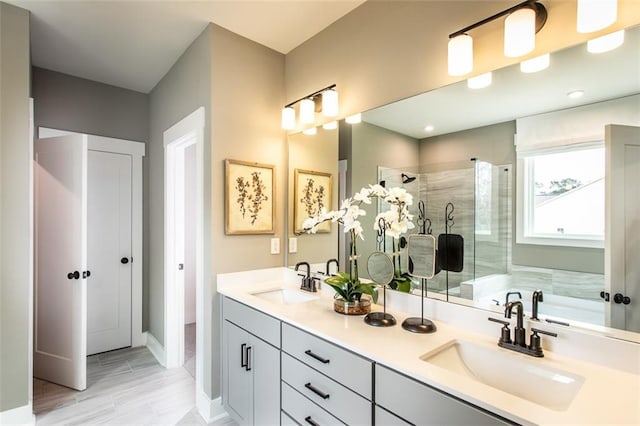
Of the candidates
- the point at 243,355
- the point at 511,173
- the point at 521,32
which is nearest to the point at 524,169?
the point at 511,173

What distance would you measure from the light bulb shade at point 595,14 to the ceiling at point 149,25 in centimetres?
129

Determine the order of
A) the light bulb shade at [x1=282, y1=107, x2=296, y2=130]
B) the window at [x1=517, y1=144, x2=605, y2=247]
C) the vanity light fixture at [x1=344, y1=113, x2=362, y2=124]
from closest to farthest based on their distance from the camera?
the window at [x1=517, y1=144, x2=605, y2=247] → the vanity light fixture at [x1=344, y1=113, x2=362, y2=124] → the light bulb shade at [x1=282, y1=107, x2=296, y2=130]

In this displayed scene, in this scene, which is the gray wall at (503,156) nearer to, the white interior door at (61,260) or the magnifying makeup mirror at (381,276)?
the magnifying makeup mirror at (381,276)

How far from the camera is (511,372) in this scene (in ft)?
3.90

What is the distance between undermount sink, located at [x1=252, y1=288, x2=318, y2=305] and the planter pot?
0.44 metres

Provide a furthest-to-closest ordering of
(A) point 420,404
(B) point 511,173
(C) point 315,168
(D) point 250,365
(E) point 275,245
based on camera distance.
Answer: (E) point 275,245 → (C) point 315,168 → (D) point 250,365 → (B) point 511,173 → (A) point 420,404

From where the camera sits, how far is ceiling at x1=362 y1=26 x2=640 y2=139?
1.13m

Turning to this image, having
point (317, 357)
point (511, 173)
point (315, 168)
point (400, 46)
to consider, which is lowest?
point (317, 357)

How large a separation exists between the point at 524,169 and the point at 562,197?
0.60 ft

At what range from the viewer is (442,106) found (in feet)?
5.41

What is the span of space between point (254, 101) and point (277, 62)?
443 mm

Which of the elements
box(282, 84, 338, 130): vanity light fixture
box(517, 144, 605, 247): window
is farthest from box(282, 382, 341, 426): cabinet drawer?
box(282, 84, 338, 130): vanity light fixture

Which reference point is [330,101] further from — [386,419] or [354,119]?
[386,419]

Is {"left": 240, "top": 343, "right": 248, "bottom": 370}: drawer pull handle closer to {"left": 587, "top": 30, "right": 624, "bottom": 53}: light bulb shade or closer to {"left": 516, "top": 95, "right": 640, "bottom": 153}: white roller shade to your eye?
{"left": 516, "top": 95, "right": 640, "bottom": 153}: white roller shade
